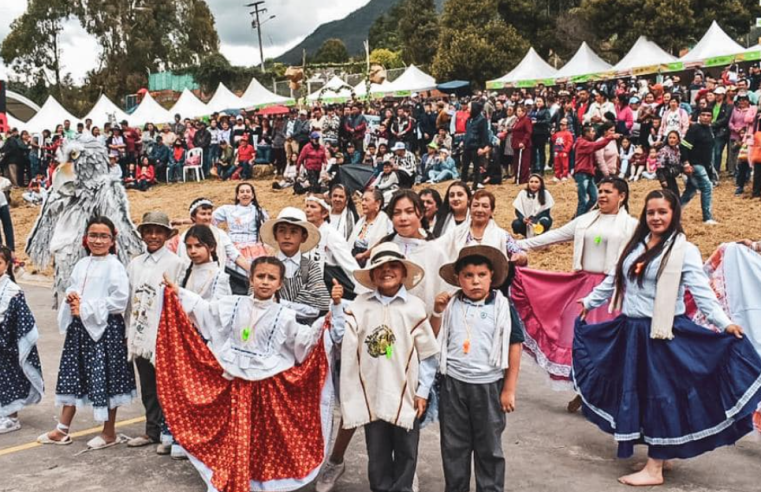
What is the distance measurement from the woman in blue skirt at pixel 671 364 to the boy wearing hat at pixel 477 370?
0.88 metres

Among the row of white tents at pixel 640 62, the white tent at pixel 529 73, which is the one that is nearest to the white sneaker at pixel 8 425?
the row of white tents at pixel 640 62

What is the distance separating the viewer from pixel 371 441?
4.60 m

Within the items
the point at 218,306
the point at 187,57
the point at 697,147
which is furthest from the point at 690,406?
the point at 187,57

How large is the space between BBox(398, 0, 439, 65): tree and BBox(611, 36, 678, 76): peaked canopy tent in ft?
85.6

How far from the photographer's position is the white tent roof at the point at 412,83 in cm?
3772

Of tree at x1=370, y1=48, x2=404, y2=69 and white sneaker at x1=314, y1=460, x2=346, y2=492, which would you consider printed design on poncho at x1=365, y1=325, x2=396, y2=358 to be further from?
tree at x1=370, y1=48, x2=404, y2=69

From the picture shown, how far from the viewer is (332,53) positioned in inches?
3770

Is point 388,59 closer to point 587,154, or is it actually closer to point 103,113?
point 103,113

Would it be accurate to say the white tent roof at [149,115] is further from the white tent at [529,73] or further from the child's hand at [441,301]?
the child's hand at [441,301]

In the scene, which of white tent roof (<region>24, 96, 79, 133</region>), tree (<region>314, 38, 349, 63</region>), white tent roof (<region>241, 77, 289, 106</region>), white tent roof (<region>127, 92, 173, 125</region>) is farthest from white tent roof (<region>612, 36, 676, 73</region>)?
tree (<region>314, 38, 349, 63</region>)

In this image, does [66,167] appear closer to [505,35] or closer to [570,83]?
[570,83]

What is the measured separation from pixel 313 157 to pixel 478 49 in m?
25.0

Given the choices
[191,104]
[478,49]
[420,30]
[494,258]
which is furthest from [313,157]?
[420,30]

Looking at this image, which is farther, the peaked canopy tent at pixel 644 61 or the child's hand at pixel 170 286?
the peaked canopy tent at pixel 644 61
